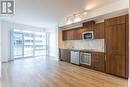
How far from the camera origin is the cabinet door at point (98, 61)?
16.3ft

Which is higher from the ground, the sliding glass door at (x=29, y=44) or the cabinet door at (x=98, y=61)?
the sliding glass door at (x=29, y=44)

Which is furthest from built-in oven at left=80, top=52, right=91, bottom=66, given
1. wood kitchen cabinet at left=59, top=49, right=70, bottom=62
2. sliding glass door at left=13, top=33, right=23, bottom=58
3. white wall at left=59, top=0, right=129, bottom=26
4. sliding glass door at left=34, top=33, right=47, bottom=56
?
sliding glass door at left=34, top=33, right=47, bottom=56

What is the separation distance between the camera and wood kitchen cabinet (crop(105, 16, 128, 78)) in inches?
163

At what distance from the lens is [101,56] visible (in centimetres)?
502

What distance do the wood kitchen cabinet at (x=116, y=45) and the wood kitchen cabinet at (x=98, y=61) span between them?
0.27 m

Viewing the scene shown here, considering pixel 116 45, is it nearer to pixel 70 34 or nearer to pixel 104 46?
pixel 104 46

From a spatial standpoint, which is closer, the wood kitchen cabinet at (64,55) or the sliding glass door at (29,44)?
the wood kitchen cabinet at (64,55)

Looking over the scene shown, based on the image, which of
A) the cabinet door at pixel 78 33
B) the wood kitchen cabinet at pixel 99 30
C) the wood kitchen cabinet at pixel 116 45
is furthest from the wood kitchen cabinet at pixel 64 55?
the wood kitchen cabinet at pixel 116 45

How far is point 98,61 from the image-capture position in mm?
5156

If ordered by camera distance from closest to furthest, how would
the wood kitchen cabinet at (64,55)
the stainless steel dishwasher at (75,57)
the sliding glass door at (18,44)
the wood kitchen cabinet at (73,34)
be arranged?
the stainless steel dishwasher at (75,57) → the wood kitchen cabinet at (73,34) → the wood kitchen cabinet at (64,55) → the sliding glass door at (18,44)

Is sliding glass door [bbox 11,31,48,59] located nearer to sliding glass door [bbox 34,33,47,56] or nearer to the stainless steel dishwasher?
sliding glass door [bbox 34,33,47,56]

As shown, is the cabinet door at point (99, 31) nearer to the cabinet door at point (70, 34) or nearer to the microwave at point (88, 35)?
the microwave at point (88, 35)

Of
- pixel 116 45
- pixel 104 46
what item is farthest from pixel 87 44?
pixel 116 45

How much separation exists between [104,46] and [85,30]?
1.62 metres
